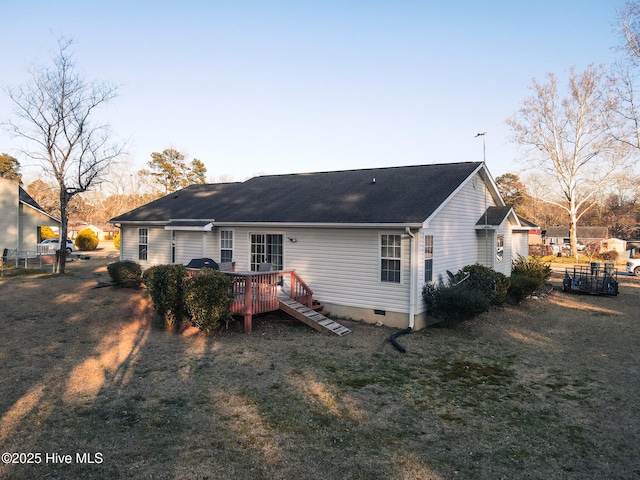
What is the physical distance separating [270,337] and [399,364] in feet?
11.6

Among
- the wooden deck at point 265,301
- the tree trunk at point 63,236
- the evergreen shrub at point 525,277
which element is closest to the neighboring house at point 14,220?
the tree trunk at point 63,236

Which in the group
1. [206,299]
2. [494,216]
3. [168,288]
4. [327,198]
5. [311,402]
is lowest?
[311,402]

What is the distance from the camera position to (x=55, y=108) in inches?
865

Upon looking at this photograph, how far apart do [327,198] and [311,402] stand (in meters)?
9.19

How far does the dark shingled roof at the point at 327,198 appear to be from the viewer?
506 inches

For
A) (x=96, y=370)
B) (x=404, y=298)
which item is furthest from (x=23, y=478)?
(x=404, y=298)

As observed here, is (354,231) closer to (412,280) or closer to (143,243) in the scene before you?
(412,280)

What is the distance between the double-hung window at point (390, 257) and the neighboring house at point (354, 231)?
0.10 ft

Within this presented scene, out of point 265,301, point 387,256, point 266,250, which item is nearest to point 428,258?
point 387,256

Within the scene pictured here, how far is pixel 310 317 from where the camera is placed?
38.8 ft

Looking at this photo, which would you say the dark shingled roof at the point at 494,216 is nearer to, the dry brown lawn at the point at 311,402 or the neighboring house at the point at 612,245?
the dry brown lawn at the point at 311,402

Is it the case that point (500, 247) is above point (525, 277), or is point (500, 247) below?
above

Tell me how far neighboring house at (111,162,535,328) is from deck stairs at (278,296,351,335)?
124 cm

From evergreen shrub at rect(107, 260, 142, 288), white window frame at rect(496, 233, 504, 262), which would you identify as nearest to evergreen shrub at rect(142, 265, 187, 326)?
evergreen shrub at rect(107, 260, 142, 288)
